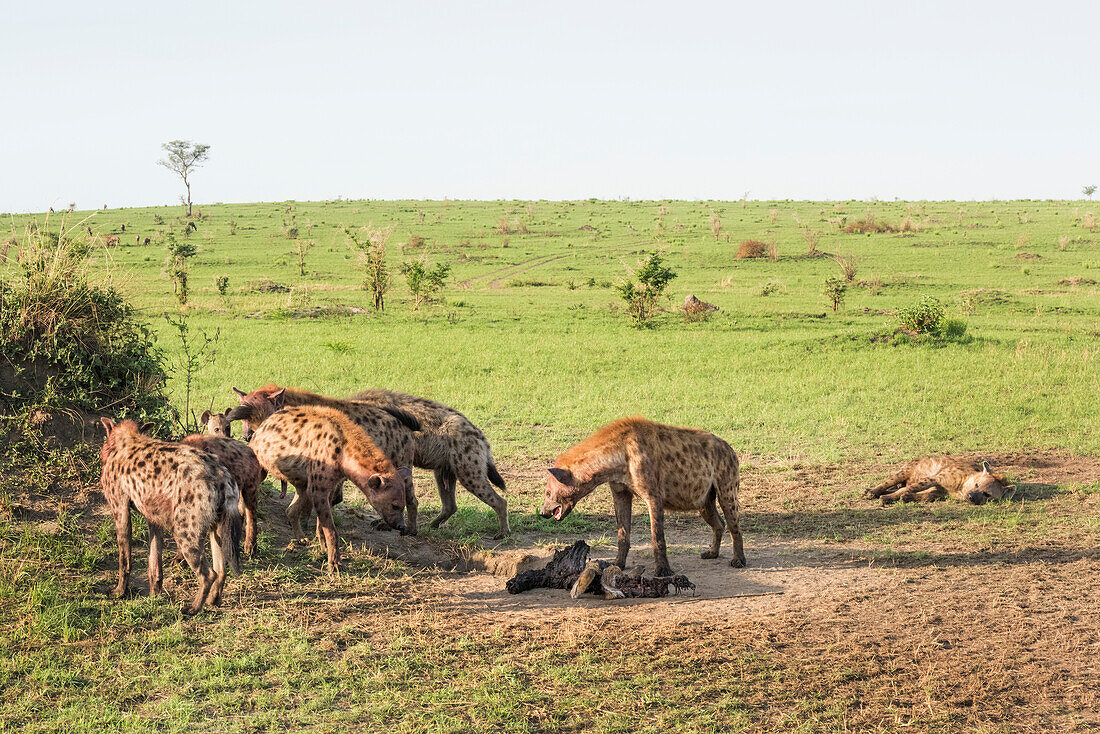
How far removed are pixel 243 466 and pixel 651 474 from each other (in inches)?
125

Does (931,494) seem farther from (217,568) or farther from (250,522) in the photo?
(217,568)

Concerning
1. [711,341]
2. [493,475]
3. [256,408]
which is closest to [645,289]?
[711,341]

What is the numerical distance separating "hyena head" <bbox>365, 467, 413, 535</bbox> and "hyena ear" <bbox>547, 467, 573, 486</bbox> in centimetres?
Answer: 119

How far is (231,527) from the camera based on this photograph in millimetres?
6352

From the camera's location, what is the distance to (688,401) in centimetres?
1510

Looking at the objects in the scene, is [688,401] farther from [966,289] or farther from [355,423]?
[966,289]

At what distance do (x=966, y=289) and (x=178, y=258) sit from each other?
24310 mm

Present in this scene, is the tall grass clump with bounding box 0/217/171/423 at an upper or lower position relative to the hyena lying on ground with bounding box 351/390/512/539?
upper

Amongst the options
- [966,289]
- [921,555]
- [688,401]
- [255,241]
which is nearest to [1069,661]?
[921,555]

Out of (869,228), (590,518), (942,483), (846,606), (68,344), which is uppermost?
(869,228)

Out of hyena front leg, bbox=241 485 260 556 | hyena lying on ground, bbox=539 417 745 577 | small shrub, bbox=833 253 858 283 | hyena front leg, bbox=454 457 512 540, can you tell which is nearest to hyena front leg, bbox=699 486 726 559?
hyena lying on ground, bbox=539 417 745 577

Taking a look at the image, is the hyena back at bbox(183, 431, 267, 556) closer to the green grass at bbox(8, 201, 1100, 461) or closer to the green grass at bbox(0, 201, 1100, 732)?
the green grass at bbox(0, 201, 1100, 732)

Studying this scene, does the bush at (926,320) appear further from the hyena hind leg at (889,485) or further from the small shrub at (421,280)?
the small shrub at (421,280)

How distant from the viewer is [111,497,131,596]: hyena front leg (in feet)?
21.6
